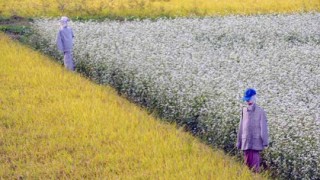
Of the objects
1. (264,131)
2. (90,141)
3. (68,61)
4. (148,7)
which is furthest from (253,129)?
(148,7)

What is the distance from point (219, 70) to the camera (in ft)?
39.5

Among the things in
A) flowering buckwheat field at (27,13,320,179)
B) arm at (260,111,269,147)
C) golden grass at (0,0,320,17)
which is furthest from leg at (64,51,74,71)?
golden grass at (0,0,320,17)

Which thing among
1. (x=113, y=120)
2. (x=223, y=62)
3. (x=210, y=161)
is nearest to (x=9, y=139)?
(x=113, y=120)

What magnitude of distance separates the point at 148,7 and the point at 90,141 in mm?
16916

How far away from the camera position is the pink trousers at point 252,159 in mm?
7847

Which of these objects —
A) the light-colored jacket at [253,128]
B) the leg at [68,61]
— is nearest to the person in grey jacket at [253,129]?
the light-colored jacket at [253,128]

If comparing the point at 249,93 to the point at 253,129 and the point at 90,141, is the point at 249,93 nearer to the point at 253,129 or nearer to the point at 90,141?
the point at 253,129

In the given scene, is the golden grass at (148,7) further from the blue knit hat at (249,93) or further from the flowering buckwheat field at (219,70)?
the blue knit hat at (249,93)

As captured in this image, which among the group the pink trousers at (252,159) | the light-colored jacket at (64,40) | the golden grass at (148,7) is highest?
the golden grass at (148,7)

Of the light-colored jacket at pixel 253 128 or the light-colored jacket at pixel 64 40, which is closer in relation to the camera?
the light-colored jacket at pixel 253 128

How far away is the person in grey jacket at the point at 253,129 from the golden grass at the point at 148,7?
16.4 m

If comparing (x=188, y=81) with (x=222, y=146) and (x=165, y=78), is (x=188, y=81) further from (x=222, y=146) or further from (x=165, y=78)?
(x=222, y=146)

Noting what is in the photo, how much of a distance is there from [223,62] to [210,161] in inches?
218

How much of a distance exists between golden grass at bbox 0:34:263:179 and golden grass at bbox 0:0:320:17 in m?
12.2
